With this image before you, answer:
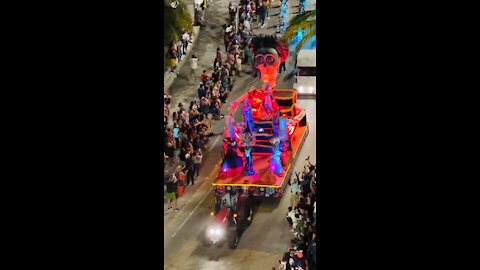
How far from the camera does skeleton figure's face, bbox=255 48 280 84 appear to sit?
889 cm

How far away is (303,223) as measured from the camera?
8.67 metres

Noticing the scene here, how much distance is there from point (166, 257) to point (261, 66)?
7.68 ft

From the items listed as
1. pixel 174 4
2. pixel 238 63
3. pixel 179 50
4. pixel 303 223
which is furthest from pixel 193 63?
pixel 303 223

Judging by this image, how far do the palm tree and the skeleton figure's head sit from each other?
13 cm

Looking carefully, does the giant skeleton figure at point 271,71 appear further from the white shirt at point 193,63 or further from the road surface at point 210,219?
the white shirt at point 193,63

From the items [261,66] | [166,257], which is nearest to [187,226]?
[166,257]

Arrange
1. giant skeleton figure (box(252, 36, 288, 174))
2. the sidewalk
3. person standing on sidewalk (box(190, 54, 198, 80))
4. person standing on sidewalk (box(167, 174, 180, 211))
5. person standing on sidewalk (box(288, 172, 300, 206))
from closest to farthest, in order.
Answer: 1. person standing on sidewalk (box(288, 172, 300, 206))
2. giant skeleton figure (box(252, 36, 288, 174))
3. person standing on sidewalk (box(167, 174, 180, 211))
4. the sidewalk
5. person standing on sidewalk (box(190, 54, 198, 80))

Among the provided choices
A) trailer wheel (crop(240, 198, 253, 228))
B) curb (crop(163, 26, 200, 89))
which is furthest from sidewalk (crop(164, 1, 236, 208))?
trailer wheel (crop(240, 198, 253, 228))

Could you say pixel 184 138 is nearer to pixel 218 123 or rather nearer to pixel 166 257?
pixel 218 123

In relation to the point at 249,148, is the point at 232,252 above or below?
below

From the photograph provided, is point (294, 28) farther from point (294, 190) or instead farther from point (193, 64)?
point (294, 190)

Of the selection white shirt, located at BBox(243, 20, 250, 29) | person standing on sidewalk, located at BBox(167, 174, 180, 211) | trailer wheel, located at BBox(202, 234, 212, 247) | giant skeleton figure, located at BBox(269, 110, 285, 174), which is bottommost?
trailer wheel, located at BBox(202, 234, 212, 247)

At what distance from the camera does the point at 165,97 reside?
367 inches

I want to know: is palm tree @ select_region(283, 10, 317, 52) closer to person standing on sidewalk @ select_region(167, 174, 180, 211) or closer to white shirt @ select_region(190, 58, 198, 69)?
white shirt @ select_region(190, 58, 198, 69)
